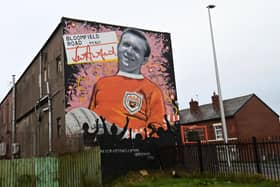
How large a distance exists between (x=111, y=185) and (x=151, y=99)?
575cm

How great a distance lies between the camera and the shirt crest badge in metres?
17.2

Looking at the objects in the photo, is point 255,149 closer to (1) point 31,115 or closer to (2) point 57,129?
(2) point 57,129

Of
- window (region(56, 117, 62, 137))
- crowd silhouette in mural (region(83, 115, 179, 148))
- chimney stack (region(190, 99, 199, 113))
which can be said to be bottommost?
crowd silhouette in mural (region(83, 115, 179, 148))

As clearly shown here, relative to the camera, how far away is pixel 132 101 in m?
17.5

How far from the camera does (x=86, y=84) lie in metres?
16.3

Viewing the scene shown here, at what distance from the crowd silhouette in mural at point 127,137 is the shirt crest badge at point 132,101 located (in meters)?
0.65

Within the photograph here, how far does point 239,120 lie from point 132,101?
1647cm

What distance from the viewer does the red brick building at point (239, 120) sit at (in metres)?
30.1

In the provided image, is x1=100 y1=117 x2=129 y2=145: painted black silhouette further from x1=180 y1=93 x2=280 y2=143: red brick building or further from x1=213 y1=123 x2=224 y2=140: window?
x1=213 y1=123 x2=224 y2=140: window

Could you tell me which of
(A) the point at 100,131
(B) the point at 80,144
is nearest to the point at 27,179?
(B) the point at 80,144

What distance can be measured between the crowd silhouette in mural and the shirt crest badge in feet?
2.13

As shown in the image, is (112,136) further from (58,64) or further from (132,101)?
(58,64)
